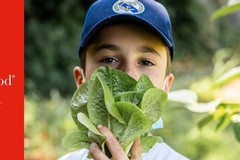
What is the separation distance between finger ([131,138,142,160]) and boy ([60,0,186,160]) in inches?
11.7

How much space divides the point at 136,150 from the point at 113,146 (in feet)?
0.20

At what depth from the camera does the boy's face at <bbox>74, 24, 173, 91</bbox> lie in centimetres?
145

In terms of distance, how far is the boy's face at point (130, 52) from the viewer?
1.45 metres

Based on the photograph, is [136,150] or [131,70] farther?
[131,70]

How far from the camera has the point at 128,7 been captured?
1.55 m

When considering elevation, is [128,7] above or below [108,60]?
above

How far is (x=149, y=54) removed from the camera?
1481 millimetres

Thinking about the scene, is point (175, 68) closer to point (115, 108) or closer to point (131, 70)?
point (131, 70)
